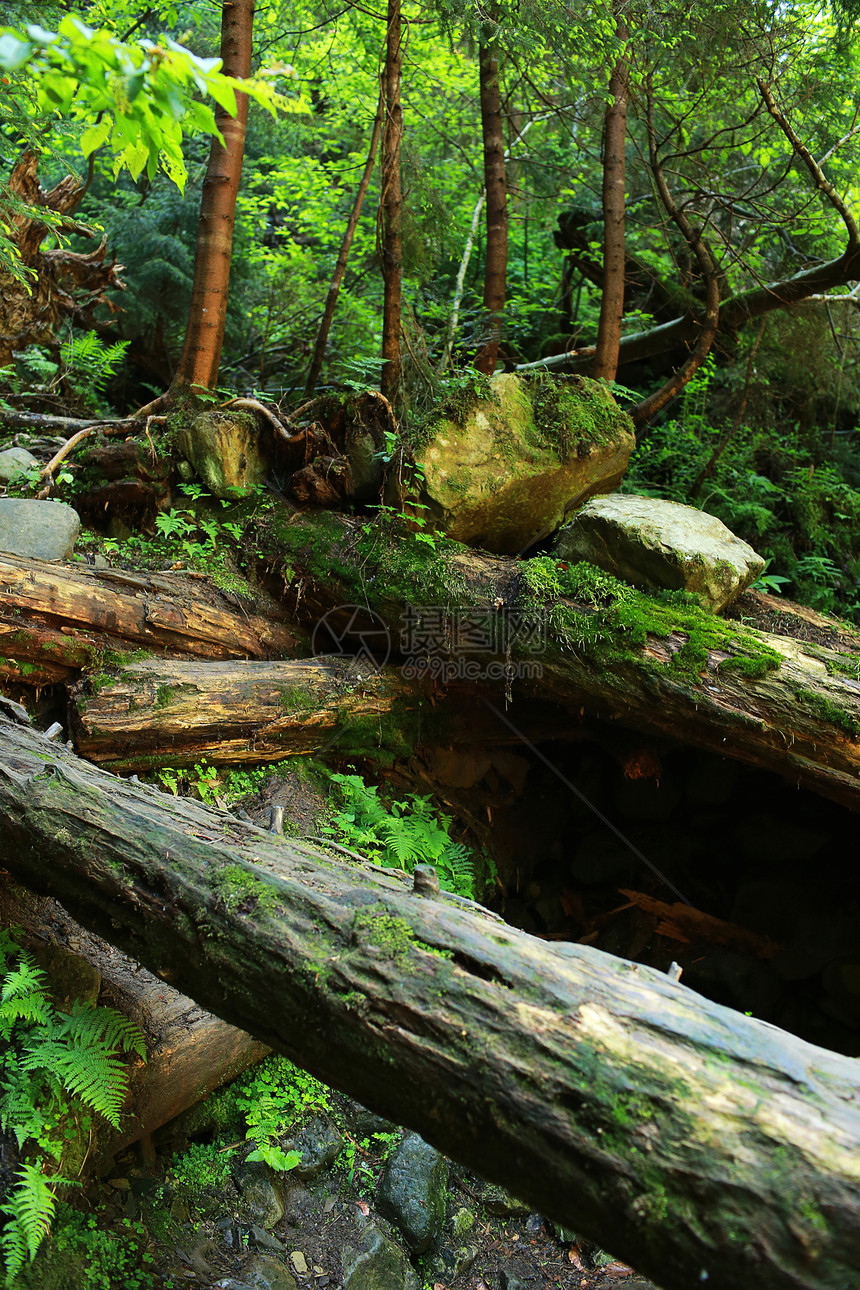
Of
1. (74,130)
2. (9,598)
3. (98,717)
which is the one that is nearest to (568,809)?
(98,717)

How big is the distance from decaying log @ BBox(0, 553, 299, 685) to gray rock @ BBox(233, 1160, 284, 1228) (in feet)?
9.90

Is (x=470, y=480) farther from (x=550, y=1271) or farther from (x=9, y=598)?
(x=550, y=1271)

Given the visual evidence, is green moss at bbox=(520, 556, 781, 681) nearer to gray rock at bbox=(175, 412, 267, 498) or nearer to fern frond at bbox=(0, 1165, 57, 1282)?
gray rock at bbox=(175, 412, 267, 498)

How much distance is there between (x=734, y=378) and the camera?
32.1 ft

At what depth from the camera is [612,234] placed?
735 centimetres

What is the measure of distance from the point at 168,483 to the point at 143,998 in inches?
171

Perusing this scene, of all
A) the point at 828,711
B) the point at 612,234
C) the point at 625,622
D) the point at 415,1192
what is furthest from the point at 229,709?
the point at 612,234

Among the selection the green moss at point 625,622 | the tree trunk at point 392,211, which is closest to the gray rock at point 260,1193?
the green moss at point 625,622

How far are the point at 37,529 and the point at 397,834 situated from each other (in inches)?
135

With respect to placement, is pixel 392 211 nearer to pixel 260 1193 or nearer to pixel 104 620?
pixel 104 620

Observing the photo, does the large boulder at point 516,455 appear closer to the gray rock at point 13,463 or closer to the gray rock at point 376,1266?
the gray rock at point 13,463

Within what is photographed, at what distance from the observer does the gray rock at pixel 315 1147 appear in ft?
12.5

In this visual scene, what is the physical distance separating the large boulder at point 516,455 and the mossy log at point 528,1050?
362 cm

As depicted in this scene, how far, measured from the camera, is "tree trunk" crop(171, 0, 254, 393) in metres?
6.75
